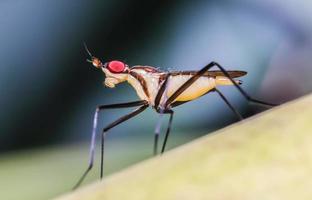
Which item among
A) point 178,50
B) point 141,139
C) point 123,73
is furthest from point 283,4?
point 141,139

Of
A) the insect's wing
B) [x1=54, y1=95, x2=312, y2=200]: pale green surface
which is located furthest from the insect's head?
[x1=54, y1=95, x2=312, y2=200]: pale green surface

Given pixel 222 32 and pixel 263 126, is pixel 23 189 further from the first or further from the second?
pixel 222 32

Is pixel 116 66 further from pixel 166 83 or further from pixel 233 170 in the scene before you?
pixel 233 170

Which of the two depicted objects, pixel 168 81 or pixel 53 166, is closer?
pixel 53 166

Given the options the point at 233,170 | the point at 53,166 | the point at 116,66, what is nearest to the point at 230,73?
the point at 116,66

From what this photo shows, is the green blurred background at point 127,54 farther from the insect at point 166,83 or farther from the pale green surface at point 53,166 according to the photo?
the pale green surface at point 53,166

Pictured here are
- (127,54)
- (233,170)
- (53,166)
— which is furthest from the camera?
(127,54)
